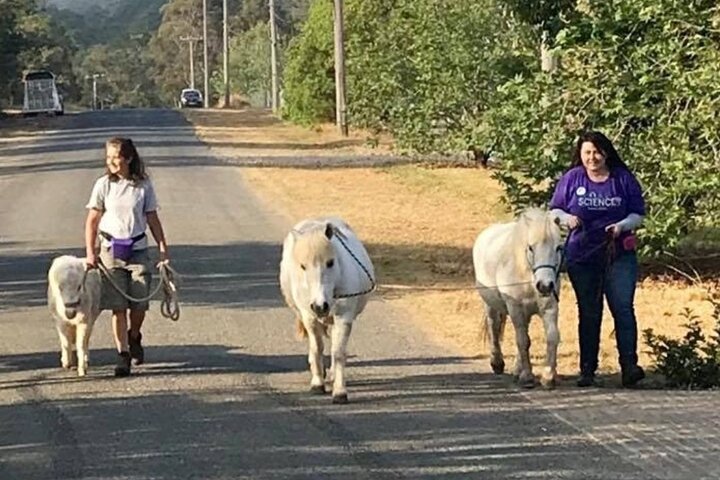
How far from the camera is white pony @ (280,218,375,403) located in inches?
398

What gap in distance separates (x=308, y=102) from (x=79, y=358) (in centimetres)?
4466

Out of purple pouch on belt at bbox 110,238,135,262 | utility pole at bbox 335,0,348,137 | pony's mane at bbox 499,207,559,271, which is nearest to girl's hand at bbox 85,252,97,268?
purple pouch on belt at bbox 110,238,135,262

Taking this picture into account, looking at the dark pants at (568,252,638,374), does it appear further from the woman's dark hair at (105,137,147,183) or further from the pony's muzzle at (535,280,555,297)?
the woman's dark hair at (105,137,147,183)

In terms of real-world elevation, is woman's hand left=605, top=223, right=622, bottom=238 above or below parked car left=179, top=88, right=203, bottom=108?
below

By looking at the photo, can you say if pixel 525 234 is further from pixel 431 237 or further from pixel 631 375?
pixel 431 237

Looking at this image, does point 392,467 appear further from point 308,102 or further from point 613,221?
point 308,102

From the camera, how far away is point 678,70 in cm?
1541

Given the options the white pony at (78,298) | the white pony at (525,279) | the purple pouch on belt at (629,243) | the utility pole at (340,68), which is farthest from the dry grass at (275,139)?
the purple pouch on belt at (629,243)

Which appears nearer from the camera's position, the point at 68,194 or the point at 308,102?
the point at 68,194

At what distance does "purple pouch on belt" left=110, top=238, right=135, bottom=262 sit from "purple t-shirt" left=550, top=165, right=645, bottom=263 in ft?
11.1

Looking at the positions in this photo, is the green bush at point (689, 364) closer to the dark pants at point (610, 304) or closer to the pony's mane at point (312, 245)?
the dark pants at point (610, 304)

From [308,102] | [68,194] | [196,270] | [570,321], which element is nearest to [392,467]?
[570,321]

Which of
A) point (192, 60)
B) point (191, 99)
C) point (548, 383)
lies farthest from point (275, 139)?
point (192, 60)

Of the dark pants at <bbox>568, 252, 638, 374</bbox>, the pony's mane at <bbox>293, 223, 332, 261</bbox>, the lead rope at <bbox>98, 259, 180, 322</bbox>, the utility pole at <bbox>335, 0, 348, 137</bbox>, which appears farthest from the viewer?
the utility pole at <bbox>335, 0, 348, 137</bbox>
